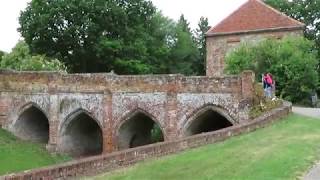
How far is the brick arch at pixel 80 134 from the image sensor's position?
31.3 metres

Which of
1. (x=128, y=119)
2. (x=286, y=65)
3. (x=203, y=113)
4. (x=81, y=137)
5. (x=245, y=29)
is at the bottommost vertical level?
(x=81, y=137)

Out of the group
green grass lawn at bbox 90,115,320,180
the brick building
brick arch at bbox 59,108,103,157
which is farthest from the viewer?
the brick building

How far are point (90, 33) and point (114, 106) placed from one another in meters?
17.7

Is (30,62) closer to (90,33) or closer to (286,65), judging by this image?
(90,33)

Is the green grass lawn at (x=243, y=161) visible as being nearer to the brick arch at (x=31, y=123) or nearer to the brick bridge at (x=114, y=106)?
the brick bridge at (x=114, y=106)

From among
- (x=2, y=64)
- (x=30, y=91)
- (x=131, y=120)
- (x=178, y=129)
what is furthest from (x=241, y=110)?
(x=2, y=64)

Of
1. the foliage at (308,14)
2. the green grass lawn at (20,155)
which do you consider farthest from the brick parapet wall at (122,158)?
the foliage at (308,14)

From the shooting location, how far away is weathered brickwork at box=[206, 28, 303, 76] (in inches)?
1666

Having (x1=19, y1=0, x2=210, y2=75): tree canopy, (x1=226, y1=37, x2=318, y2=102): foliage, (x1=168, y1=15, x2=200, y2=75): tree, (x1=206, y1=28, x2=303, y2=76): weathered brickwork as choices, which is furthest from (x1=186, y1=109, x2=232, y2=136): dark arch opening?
(x1=168, y1=15, x2=200, y2=75): tree

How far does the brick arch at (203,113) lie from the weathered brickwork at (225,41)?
15.5 m

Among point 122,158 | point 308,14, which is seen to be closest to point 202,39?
point 308,14

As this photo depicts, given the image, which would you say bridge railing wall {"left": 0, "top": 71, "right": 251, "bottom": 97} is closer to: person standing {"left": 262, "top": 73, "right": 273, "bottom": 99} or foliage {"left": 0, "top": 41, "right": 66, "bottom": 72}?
person standing {"left": 262, "top": 73, "right": 273, "bottom": 99}

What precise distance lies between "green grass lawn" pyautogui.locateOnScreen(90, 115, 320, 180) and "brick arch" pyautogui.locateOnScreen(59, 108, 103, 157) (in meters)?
15.6

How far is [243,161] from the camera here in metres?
12.6
